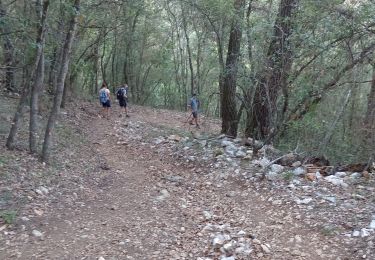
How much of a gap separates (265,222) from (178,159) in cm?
450

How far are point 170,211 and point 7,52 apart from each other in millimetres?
6587

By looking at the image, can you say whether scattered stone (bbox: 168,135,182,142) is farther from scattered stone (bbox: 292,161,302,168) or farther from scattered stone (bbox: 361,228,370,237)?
scattered stone (bbox: 361,228,370,237)

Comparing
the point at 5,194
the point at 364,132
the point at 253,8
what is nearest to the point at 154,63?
the point at 253,8

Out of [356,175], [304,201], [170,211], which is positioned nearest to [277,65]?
[356,175]

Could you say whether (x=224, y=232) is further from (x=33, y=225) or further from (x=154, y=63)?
(x=154, y=63)

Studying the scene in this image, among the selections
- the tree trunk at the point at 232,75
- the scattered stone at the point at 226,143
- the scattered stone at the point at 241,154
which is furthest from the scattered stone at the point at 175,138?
the scattered stone at the point at 241,154

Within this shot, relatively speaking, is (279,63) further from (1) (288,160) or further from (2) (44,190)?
(2) (44,190)

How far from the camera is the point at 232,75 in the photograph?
11.3m

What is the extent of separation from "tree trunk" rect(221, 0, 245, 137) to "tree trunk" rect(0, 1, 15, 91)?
18.5 feet

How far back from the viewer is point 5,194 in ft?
22.6

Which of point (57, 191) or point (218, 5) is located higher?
point (218, 5)

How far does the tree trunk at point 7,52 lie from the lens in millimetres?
7532

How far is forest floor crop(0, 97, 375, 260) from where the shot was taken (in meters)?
5.88

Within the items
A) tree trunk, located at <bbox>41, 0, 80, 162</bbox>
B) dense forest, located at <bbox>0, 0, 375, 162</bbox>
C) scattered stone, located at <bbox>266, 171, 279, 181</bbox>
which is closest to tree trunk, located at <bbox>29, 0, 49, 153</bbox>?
dense forest, located at <bbox>0, 0, 375, 162</bbox>
